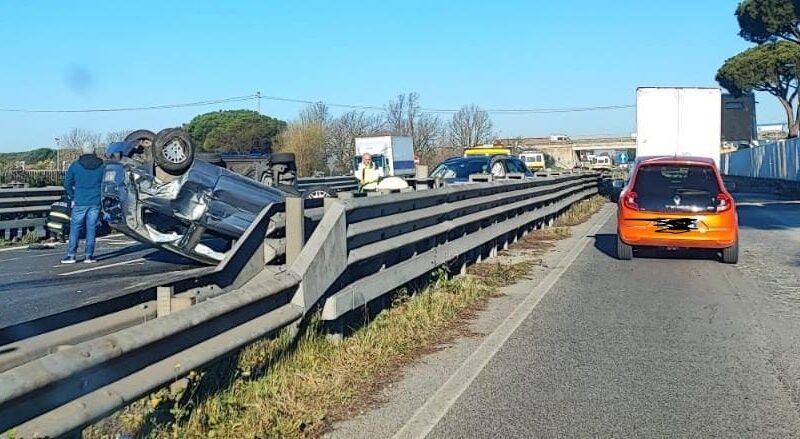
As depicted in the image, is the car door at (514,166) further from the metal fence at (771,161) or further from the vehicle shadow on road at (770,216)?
the metal fence at (771,161)

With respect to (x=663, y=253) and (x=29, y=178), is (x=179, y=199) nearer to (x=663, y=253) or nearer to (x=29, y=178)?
(x=663, y=253)

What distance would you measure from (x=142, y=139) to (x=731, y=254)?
8.77 metres

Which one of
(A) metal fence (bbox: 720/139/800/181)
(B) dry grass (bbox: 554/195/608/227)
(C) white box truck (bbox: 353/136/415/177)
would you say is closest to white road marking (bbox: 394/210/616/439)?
(B) dry grass (bbox: 554/195/608/227)

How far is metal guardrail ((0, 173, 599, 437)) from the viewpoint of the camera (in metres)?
3.53

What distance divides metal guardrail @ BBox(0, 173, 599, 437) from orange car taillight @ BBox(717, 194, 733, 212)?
3389mm

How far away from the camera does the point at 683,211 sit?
43.7 feet

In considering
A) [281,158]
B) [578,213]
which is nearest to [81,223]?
[281,158]

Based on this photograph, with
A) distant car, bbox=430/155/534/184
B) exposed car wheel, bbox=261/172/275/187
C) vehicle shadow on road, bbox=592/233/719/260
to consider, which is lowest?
vehicle shadow on road, bbox=592/233/719/260

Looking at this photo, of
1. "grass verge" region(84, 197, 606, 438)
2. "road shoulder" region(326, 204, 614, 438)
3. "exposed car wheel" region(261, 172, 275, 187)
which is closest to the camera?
"grass verge" region(84, 197, 606, 438)

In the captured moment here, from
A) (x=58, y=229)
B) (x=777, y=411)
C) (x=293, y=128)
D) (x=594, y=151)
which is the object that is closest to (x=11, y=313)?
(x=777, y=411)

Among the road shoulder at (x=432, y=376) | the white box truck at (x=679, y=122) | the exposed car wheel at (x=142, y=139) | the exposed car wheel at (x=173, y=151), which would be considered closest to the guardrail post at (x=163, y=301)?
the road shoulder at (x=432, y=376)

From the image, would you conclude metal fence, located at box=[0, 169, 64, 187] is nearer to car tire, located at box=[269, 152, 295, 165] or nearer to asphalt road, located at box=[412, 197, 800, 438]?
car tire, located at box=[269, 152, 295, 165]

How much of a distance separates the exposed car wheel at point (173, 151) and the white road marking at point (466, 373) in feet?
15.5

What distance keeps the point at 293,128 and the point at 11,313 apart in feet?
167
